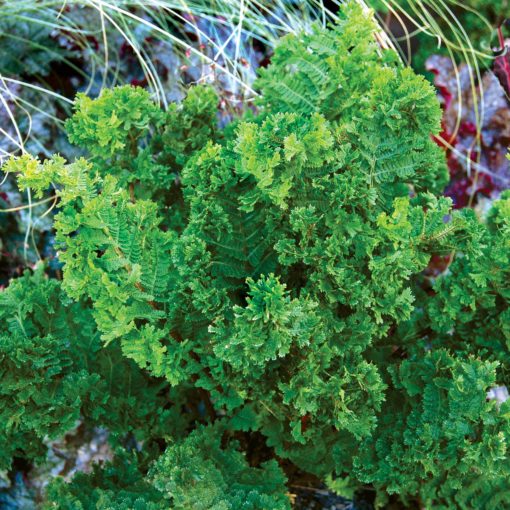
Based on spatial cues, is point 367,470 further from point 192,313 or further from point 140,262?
point 140,262

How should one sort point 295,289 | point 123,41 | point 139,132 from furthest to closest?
point 123,41
point 139,132
point 295,289

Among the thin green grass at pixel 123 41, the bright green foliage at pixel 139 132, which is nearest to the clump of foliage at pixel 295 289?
the bright green foliage at pixel 139 132

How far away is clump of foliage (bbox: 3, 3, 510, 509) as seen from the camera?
1092 millimetres

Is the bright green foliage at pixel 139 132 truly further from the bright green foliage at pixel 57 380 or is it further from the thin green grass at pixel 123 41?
the thin green grass at pixel 123 41

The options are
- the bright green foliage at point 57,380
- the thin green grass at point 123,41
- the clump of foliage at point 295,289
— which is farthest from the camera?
the thin green grass at point 123,41

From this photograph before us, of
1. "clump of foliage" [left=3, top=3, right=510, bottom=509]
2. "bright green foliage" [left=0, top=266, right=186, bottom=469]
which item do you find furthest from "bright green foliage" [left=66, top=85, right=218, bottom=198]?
"bright green foliage" [left=0, top=266, right=186, bottom=469]

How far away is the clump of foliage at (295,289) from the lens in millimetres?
1092

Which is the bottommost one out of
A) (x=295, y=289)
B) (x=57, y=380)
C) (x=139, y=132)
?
(x=57, y=380)

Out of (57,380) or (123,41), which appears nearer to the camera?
(57,380)

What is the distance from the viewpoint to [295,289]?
1269 millimetres

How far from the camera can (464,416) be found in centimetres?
116

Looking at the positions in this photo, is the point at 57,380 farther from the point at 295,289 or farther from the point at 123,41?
the point at 123,41

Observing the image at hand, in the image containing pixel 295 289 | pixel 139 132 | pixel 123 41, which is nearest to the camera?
pixel 295 289

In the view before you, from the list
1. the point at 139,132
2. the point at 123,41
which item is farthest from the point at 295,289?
the point at 123,41
